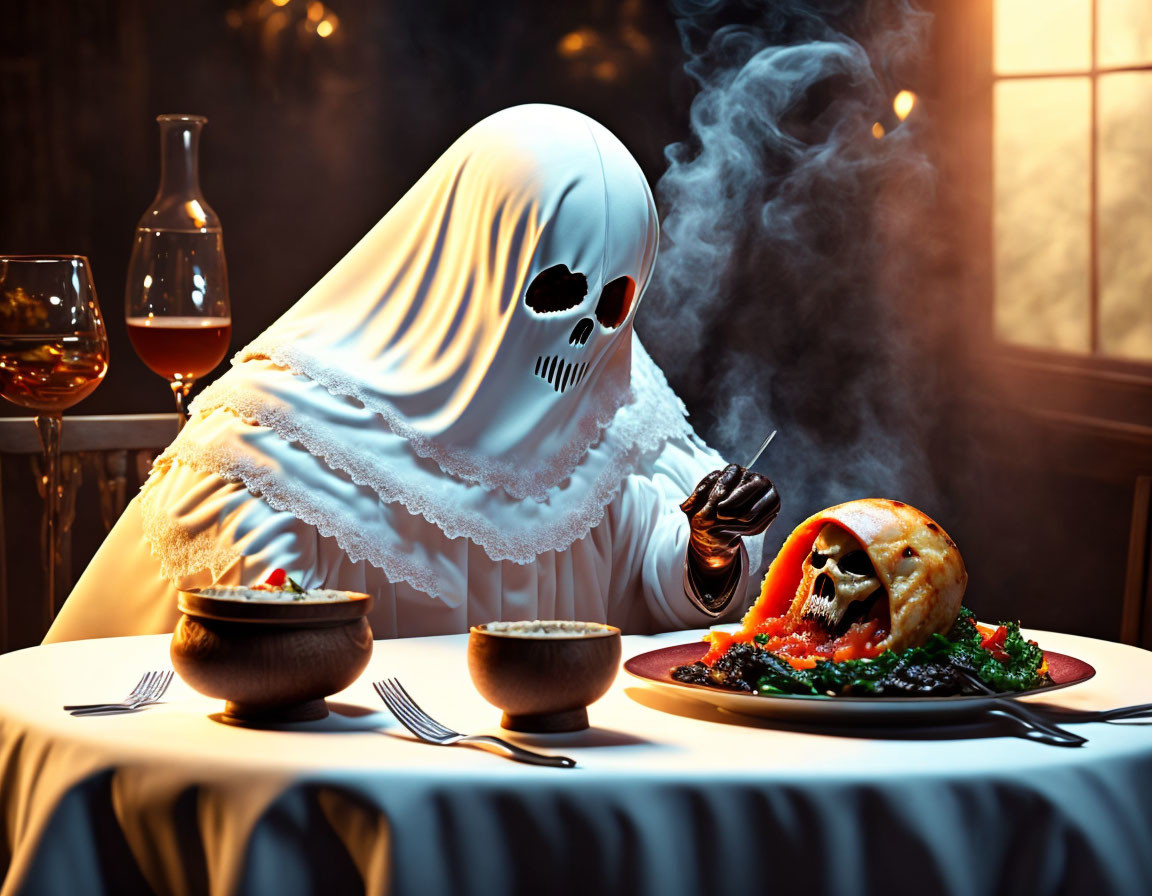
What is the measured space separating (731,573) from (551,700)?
1061 millimetres

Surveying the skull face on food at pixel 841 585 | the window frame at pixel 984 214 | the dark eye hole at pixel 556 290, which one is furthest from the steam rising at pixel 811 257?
the skull face on food at pixel 841 585

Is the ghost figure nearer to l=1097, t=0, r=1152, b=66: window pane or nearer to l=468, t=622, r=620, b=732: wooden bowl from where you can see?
l=468, t=622, r=620, b=732: wooden bowl

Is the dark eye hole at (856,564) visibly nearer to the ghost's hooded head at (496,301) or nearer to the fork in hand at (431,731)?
the fork in hand at (431,731)

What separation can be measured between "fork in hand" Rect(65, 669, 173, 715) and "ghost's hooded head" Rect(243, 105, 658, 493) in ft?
2.79

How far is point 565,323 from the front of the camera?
2.45 metres

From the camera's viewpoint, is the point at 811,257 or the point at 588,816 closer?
the point at 588,816

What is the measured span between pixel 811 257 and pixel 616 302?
2.54 m

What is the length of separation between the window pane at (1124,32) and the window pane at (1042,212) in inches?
5.1

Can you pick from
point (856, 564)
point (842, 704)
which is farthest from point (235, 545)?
point (842, 704)

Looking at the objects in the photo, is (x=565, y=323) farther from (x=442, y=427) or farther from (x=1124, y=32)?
(x=1124, y=32)

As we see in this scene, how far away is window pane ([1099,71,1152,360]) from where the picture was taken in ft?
14.0

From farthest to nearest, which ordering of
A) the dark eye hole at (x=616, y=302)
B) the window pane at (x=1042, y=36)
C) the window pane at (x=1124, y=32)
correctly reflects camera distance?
the window pane at (x=1042, y=36) → the window pane at (x=1124, y=32) → the dark eye hole at (x=616, y=302)

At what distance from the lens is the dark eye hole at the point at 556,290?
98.1 inches

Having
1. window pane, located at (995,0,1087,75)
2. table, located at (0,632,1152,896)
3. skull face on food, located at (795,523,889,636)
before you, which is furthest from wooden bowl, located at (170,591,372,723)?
window pane, located at (995,0,1087,75)
